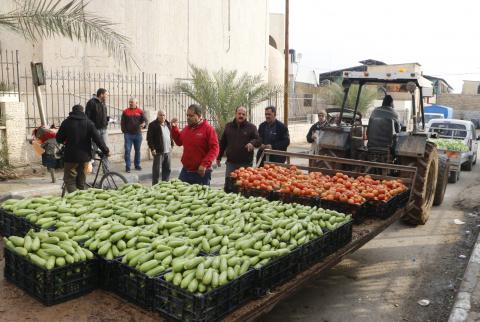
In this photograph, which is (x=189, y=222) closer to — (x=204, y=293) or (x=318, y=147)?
(x=204, y=293)

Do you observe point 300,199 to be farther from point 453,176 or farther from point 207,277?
point 453,176

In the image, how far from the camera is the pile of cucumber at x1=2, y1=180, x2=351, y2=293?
3617 mm

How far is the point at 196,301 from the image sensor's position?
315 centimetres

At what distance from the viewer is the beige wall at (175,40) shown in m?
16.9

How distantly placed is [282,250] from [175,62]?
1830 centimetres

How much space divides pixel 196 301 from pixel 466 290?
13.7ft

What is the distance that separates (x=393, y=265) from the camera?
689 centimetres

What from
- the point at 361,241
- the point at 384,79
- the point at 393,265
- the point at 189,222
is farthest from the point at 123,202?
the point at 384,79

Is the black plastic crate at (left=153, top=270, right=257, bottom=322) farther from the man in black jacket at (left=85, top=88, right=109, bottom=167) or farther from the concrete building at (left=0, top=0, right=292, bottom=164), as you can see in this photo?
the concrete building at (left=0, top=0, right=292, bottom=164)

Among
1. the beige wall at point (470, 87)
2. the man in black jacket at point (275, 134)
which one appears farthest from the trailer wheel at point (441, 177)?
the beige wall at point (470, 87)

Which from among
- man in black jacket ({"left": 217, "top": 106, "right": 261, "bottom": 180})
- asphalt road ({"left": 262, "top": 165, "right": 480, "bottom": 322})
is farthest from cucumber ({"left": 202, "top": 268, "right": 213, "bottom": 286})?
man in black jacket ({"left": 217, "top": 106, "right": 261, "bottom": 180})

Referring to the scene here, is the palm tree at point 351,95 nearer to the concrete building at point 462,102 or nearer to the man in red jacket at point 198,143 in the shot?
the man in red jacket at point 198,143

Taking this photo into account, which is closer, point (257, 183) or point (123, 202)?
point (123, 202)

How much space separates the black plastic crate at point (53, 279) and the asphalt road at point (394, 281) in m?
2.29
